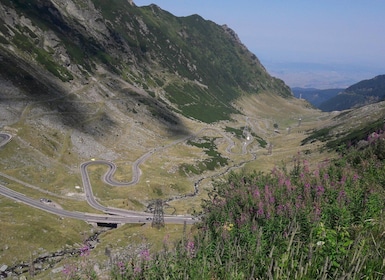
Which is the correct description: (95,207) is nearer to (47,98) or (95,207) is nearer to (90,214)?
(90,214)

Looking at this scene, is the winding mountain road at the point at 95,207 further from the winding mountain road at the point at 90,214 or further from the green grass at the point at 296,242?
the green grass at the point at 296,242

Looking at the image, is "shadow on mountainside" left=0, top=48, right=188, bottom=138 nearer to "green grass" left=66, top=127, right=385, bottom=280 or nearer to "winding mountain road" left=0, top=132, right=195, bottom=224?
"winding mountain road" left=0, top=132, right=195, bottom=224

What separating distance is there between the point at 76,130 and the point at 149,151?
4265 cm

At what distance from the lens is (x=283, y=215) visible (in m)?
24.7

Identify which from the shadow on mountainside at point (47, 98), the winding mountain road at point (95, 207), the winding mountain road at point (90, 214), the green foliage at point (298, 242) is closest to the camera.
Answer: the green foliage at point (298, 242)

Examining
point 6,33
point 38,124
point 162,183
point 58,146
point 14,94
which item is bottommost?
point 162,183

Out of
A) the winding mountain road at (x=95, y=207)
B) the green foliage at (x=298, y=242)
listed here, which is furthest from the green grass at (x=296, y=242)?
the winding mountain road at (x=95, y=207)

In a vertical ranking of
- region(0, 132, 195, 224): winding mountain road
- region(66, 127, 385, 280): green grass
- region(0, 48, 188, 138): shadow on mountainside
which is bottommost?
region(0, 132, 195, 224): winding mountain road

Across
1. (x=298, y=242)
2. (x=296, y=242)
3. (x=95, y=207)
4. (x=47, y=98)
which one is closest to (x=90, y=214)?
(x=95, y=207)

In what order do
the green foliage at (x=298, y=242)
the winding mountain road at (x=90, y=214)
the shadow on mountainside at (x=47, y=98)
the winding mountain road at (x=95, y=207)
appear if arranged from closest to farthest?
1. the green foliage at (x=298, y=242)
2. the winding mountain road at (x=90, y=214)
3. the winding mountain road at (x=95, y=207)
4. the shadow on mountainside at (x=47, y=98)

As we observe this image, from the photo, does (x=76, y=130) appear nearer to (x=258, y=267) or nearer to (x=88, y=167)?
(x=88, y=167)

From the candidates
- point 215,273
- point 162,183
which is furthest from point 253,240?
point 162,183

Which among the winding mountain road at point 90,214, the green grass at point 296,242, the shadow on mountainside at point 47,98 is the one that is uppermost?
the shadow on mountainside at point 47,98

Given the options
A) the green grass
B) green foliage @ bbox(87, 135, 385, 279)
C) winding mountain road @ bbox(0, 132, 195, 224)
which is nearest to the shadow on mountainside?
winding mountain road @ bbox(0, 132, 195, 224)
